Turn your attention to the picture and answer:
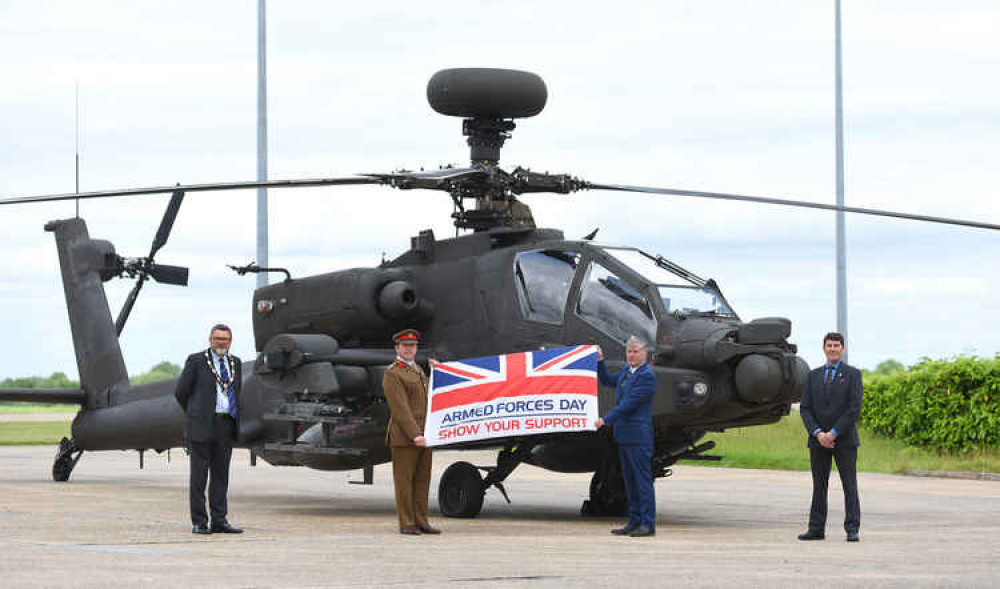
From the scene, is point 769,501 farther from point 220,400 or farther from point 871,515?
point 220,400

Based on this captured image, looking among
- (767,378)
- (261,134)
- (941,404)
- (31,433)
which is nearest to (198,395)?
(767,378)

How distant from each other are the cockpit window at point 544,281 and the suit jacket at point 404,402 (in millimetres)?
1953

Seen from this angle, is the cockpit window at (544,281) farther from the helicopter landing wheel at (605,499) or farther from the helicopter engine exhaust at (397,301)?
the helicopter landing wheel at (605,499)

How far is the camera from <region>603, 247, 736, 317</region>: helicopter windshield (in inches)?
584

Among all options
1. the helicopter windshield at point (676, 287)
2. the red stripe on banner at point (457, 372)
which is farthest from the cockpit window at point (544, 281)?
the red stripe on banner at point (457, 372)

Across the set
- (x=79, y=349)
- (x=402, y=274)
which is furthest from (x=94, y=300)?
(x=402, y=274)

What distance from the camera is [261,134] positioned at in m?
27.7

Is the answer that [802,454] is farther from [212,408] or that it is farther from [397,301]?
[212,408]

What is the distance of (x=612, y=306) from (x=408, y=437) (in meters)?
2.61

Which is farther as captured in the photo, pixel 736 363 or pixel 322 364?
pixel 322 364

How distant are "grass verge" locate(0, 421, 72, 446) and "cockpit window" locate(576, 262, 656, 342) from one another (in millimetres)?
26410

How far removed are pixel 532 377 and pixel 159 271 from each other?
8.44m

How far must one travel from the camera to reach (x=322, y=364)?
51.4 feet

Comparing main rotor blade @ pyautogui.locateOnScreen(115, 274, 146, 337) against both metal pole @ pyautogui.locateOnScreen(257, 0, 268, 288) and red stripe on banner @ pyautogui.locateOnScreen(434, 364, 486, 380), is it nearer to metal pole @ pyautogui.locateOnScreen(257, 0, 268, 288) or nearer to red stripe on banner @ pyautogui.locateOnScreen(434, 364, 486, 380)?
metal pole @ pyautogui.locateOnScreen(257, 0, 268, 288)
